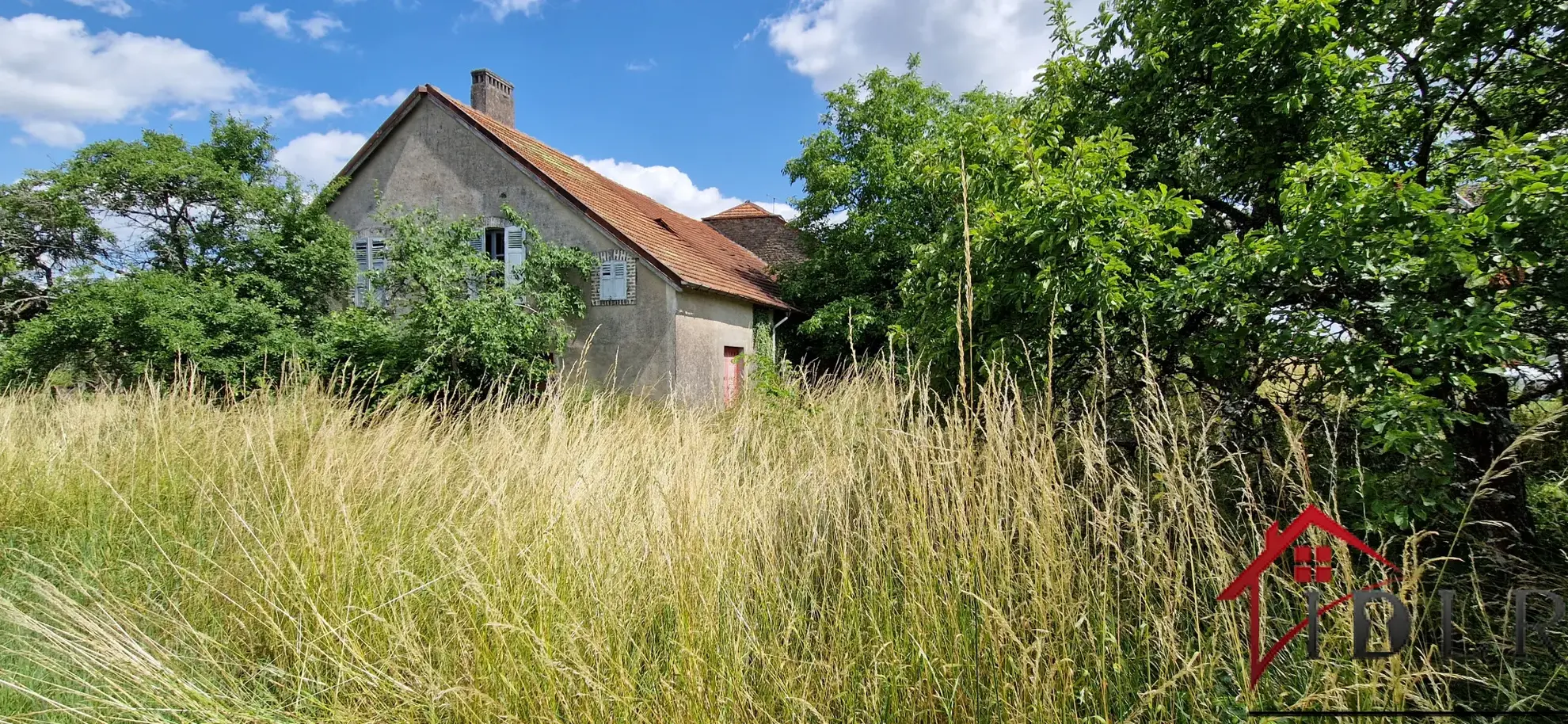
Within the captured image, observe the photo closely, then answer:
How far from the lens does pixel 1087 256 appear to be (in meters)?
3.28

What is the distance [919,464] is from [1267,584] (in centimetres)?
127

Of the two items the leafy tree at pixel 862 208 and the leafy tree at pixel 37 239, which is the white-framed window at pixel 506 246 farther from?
the leafy tree at pixel 37 239

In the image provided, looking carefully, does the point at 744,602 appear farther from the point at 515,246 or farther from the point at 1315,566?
the point at 515,246

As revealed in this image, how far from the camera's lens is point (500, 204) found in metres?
13.4

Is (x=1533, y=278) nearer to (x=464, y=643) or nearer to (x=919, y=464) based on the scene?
(x=919, y=464)

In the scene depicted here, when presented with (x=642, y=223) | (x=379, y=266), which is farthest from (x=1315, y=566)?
(x=379, y=266)

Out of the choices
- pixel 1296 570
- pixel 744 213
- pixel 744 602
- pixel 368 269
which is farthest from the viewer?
pixel 744 213

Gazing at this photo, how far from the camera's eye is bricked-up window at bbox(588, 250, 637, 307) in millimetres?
12750

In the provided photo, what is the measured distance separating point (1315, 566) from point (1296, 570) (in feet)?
0.35

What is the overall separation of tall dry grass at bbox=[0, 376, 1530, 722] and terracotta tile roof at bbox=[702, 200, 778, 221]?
75.1 feet

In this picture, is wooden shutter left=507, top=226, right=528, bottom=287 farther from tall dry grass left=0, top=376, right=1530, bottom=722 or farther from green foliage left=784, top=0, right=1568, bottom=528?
tall dry grass left=0, top=376, right=1530, bottom=722

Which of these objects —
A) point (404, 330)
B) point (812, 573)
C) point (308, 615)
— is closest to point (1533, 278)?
point (812, 573)

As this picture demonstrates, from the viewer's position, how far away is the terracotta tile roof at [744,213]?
25500 millimetres

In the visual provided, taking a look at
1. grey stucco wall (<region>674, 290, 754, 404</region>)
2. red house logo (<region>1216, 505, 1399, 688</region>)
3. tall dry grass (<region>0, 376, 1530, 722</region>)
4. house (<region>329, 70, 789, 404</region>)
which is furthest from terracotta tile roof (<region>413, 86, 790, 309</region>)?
red house logo (<region>1216, 505, 1399, 688</region>)
